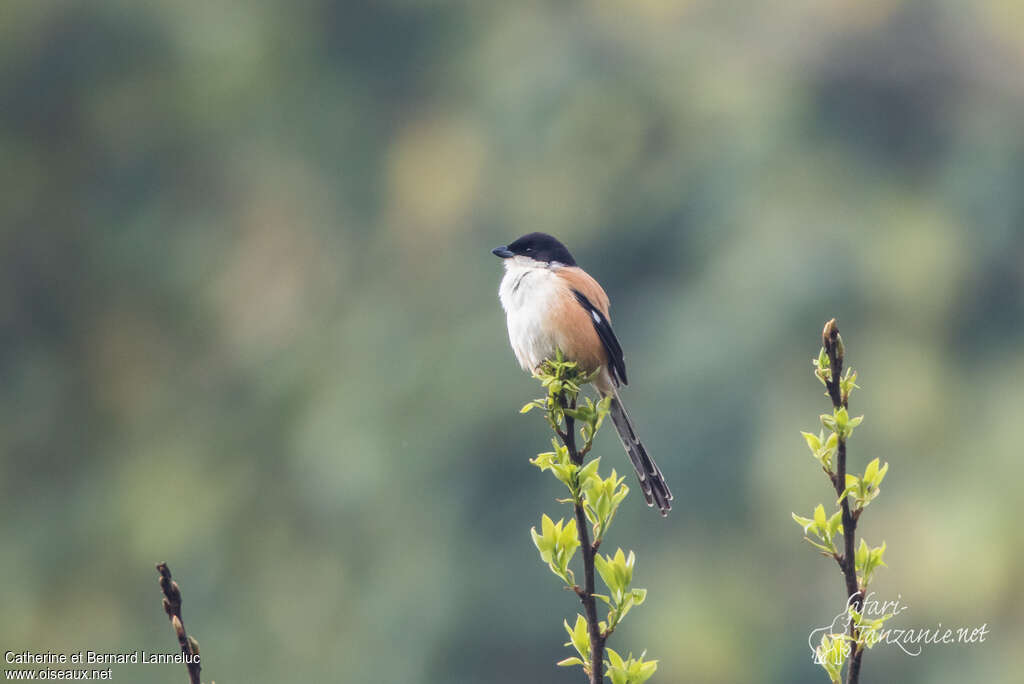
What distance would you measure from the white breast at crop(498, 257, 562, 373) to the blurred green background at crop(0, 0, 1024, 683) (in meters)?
4.83

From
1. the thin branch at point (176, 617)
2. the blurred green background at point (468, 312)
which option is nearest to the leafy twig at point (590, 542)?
the thin branch at point (176, 617)

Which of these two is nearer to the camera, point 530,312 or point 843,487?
point 843,487

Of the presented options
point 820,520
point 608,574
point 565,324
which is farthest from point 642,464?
point 820,520

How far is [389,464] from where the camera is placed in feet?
32.8

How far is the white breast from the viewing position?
3367mm

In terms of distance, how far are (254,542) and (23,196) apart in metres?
5.90

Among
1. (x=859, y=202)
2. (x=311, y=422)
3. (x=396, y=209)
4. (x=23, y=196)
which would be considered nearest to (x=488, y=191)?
(x=396, y=209)

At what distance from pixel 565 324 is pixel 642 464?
50cm

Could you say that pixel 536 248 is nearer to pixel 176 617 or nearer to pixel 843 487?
pixel 843 487

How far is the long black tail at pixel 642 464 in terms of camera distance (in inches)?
122

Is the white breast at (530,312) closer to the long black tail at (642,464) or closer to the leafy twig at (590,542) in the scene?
the long black tail at (642,464)

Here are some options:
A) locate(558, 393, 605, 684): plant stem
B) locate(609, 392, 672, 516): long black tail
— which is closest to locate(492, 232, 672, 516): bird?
locate(609, 392, 672, 516): long black tail

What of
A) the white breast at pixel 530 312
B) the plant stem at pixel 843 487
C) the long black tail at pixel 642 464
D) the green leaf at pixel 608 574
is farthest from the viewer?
the white breast at pixel 530 312

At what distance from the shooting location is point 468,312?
→ 10922 mm
